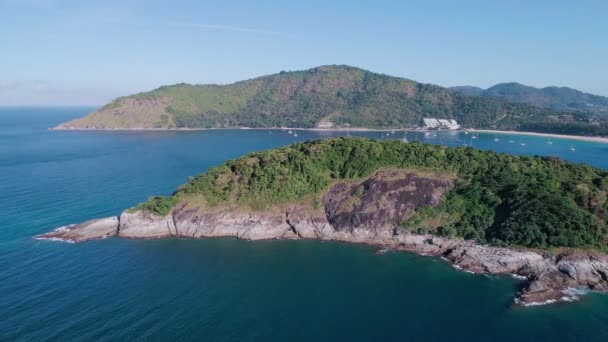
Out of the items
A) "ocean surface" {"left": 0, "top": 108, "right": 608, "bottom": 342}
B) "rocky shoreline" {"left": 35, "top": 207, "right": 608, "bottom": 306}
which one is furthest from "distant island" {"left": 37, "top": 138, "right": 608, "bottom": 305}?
"ocean surface" {"left": 0, "top": 108, "right": 608, "bottom": 342}

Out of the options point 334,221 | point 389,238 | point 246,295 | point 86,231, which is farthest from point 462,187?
point 86,231

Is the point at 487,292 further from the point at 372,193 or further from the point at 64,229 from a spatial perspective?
the point at 64,229

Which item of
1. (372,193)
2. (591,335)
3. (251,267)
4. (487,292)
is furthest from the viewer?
(372,193)

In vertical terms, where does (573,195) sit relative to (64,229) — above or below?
above

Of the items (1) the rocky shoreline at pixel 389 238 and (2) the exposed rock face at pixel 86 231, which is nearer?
(1) the rocky shoreline at pixel 389 238

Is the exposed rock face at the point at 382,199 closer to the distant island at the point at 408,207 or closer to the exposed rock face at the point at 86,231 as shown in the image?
the distant island at the point at 408,207

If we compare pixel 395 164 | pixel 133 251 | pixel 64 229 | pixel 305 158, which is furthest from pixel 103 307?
pixel 395 164

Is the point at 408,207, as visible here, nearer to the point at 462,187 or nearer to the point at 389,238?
the point at 389,238

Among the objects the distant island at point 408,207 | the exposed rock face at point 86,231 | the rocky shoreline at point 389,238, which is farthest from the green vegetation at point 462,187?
the exposed rock face at point 86,231
